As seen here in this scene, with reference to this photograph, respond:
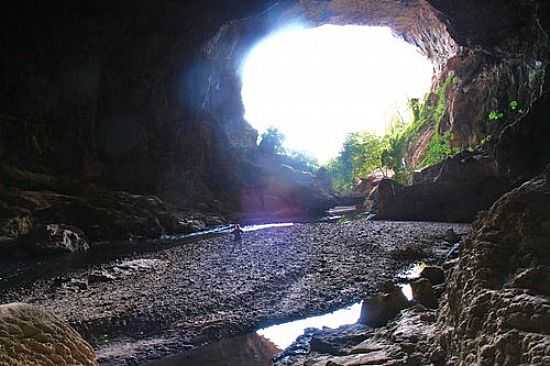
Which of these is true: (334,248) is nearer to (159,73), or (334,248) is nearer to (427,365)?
(427,365)

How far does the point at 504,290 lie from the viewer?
3.28 metres

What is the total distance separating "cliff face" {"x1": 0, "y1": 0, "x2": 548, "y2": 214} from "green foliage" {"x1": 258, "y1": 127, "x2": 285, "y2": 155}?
6.68 meters

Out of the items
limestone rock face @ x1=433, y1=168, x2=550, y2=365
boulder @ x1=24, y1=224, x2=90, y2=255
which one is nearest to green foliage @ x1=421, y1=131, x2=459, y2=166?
boulder @ x1=24, y1=224, x2=90, y2=255

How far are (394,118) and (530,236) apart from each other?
144 feet

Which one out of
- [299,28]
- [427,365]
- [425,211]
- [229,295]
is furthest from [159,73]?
[427,365]

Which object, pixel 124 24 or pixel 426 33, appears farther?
pixel 426 33

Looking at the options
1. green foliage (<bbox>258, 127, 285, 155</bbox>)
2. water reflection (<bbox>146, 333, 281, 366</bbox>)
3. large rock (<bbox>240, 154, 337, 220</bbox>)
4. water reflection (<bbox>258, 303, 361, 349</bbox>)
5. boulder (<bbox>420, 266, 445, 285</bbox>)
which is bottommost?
water reflection (<bbox>146, 333, 281, 366</bbox>)

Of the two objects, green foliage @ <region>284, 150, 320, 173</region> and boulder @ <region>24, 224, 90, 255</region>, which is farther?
green foliage @ <region>284, 150, 320, 173</region>

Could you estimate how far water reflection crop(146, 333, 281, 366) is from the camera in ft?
20.7

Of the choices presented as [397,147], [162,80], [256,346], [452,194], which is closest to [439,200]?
[452,194]

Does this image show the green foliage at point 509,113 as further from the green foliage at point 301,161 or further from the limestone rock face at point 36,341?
the limestone rock face at point 36,341

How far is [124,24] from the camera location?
2636 cm

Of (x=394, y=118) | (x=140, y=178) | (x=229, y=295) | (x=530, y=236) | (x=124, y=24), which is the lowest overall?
(x=229, y=295)

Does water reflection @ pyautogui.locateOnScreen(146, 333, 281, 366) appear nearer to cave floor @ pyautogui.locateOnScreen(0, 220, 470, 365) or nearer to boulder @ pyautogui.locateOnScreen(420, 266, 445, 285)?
cave floor @ pyautogui.locateOnScreen(0, 220, 470, 365)
